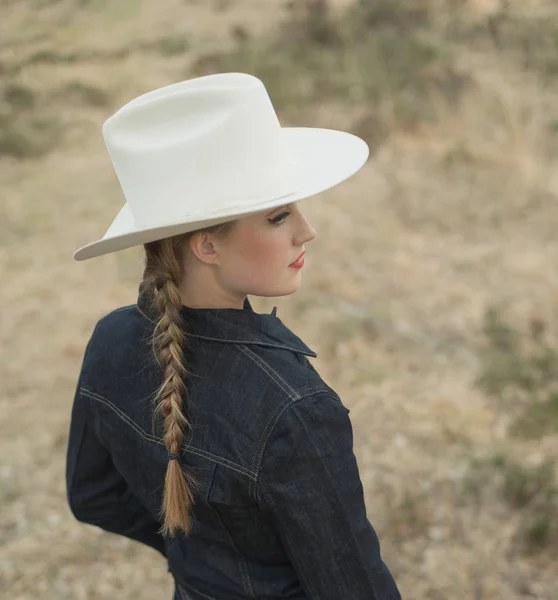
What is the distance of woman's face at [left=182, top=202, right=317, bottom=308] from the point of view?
1.28 meters

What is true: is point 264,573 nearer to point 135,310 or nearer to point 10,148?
point 135,310

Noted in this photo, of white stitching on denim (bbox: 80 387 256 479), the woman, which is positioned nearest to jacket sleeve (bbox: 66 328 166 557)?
white stitching on denim (bbox: 80 387 256 479)

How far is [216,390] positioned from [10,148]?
7.34 metres

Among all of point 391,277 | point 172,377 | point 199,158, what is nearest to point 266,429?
point 172,377

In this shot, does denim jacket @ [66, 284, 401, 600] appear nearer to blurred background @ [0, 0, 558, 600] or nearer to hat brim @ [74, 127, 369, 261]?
hat brim @ [74, 127, 369, 261]

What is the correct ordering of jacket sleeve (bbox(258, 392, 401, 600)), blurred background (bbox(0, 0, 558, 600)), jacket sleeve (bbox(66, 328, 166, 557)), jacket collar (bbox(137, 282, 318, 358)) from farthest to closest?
blurred background (bbox(0, 0, 558, 600))
jacket sleeve (bbox(66, 328, 166, 557))
jacket collar (bbox(137, 282, 318, 358))
jacket sleeve (bbox(258, 392, 401, 600))

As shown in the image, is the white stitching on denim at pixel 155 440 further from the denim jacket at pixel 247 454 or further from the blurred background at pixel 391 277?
the blurred background at pixel 391 277

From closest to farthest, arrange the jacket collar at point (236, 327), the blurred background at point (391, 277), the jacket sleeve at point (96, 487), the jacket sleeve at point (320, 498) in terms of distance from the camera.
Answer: the jacket sleeve at point (320, 498), the jacket collar at point (236, 327), the jacket sleeve at point (96, 487), the blurred background at point (391, 277)

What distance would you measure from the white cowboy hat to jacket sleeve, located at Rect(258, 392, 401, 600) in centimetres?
35

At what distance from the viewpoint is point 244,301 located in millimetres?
1435

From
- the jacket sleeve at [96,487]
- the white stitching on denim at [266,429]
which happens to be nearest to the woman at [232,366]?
the white stitching on denim at [266,429]

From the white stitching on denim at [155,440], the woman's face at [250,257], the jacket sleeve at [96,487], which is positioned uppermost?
the woman's face at [250,257]

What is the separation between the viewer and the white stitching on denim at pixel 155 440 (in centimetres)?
120

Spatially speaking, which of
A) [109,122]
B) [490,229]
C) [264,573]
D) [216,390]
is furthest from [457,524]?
[490,229]
